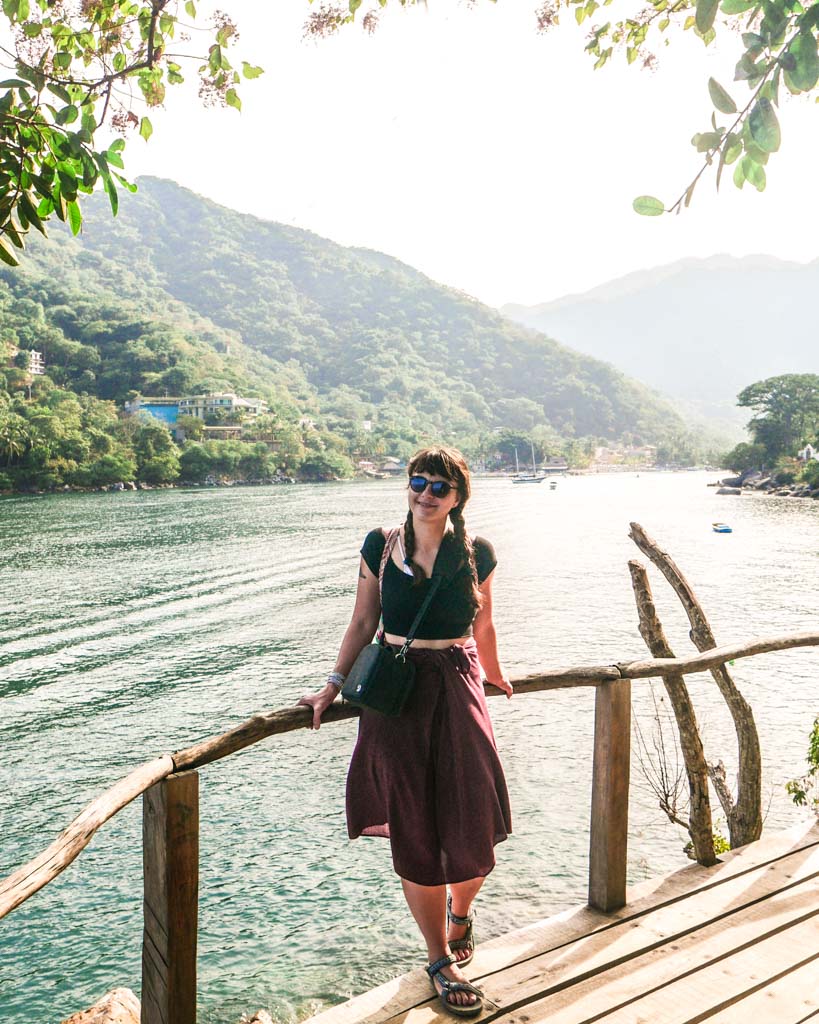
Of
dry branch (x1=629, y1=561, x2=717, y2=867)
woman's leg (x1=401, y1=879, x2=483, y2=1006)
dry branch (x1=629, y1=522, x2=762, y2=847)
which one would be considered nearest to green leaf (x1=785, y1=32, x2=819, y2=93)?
woman's leg (x1=401, y1=879, x2=483, y2=1006)

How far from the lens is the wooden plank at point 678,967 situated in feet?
6.35

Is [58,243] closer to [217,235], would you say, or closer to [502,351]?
[217,235]

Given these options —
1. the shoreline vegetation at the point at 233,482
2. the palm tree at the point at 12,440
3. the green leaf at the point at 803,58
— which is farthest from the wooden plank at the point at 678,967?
the palm tree at the point at 12,440

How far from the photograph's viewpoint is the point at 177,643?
15281 mm

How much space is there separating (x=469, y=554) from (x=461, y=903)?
2.86 feet

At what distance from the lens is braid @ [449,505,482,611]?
1.99 m

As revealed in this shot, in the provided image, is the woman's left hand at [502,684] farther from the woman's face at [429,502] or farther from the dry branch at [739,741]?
the dry branch at [739,741]


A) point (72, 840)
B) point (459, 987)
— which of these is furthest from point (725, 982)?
point (72, 840)

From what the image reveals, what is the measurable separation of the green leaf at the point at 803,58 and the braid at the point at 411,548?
112 centimetres

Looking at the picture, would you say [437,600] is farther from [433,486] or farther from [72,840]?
[72,840]

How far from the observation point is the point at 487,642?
213 centimetres

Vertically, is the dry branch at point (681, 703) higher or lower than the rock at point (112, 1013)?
higher

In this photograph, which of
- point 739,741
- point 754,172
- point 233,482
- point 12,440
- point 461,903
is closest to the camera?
point 754,172

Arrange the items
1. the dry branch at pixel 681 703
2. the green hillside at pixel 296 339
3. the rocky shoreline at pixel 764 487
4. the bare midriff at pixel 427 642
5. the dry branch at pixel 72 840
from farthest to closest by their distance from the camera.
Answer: the green hillside at pixel 296 339
the rocky shoreline at pixel 764 487
the dry branch at pixel 681 703
the bare midriff at pixel 427 642
the dry branch at pixel 72 840
